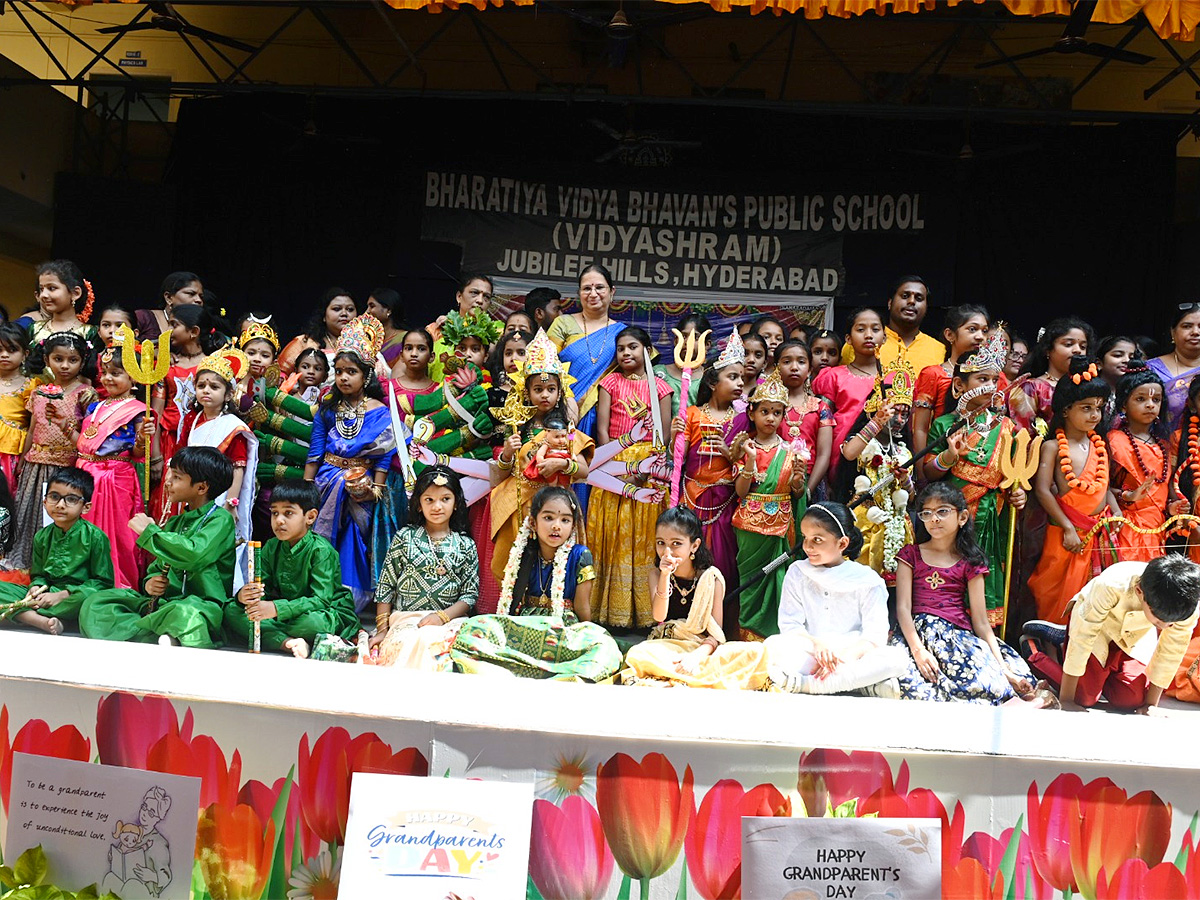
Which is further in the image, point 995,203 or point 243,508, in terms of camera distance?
point 995,203

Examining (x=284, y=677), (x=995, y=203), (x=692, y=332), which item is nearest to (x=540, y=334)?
(x=692, y=332)

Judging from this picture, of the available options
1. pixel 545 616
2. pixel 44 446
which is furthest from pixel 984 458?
pixel 44 446

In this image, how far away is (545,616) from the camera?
3.71 metres

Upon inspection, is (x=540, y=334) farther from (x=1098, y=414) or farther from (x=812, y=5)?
(x=1098, y=414)

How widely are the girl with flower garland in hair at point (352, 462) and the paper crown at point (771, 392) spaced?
144cm

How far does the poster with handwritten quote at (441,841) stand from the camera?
7.25 feet

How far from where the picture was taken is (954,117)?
6.70 m

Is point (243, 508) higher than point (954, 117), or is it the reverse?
point (954, 117)

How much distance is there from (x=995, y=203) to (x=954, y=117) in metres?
0.86

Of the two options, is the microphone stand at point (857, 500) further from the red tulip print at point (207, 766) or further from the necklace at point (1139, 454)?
the red tulip print at point (207, 766)

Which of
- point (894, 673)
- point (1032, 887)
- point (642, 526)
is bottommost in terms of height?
point (1032, 887)

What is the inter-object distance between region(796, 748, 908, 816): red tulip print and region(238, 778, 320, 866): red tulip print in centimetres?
95

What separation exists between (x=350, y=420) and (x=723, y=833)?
288 cm

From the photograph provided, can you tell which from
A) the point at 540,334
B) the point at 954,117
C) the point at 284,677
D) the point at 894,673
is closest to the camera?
the point at 284,677
